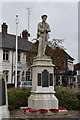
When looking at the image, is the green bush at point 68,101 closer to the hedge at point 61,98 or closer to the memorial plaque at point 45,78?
the hedge at point 61,98

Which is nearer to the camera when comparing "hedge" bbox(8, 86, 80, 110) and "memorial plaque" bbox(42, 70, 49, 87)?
"memorial plaque" bbox(42, 70, 49, 87)

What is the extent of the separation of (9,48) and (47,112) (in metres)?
39.1

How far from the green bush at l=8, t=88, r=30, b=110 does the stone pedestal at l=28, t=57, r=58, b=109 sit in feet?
5.95

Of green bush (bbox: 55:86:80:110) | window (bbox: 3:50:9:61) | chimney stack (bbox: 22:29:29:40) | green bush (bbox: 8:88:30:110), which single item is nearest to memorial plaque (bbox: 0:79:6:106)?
green bush (bbox: 8:88:30:110)

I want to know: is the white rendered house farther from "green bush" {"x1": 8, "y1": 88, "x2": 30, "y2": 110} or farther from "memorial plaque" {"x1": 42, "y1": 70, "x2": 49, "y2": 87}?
"memorial plaque" {"x1": 42, "y1": 70, "x2": 49, "y2": 87}

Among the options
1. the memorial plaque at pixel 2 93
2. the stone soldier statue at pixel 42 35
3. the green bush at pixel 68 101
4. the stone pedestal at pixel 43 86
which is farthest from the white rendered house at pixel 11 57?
the memorial plaque at pixel 2 93

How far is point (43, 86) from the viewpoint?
1789 cm

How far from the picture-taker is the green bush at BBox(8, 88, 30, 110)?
19.4 metres

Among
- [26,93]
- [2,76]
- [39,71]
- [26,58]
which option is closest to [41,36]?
[39,71]

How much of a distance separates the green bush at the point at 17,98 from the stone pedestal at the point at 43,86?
1812 millimetres

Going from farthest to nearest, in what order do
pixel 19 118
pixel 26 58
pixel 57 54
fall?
pixel 26 58 → pixel 57 54 → pixel 19 118

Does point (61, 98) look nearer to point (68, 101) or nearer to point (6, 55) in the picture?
point (68, 101)

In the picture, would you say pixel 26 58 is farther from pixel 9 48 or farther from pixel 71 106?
pixel 71 106

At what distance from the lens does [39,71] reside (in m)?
17.8
